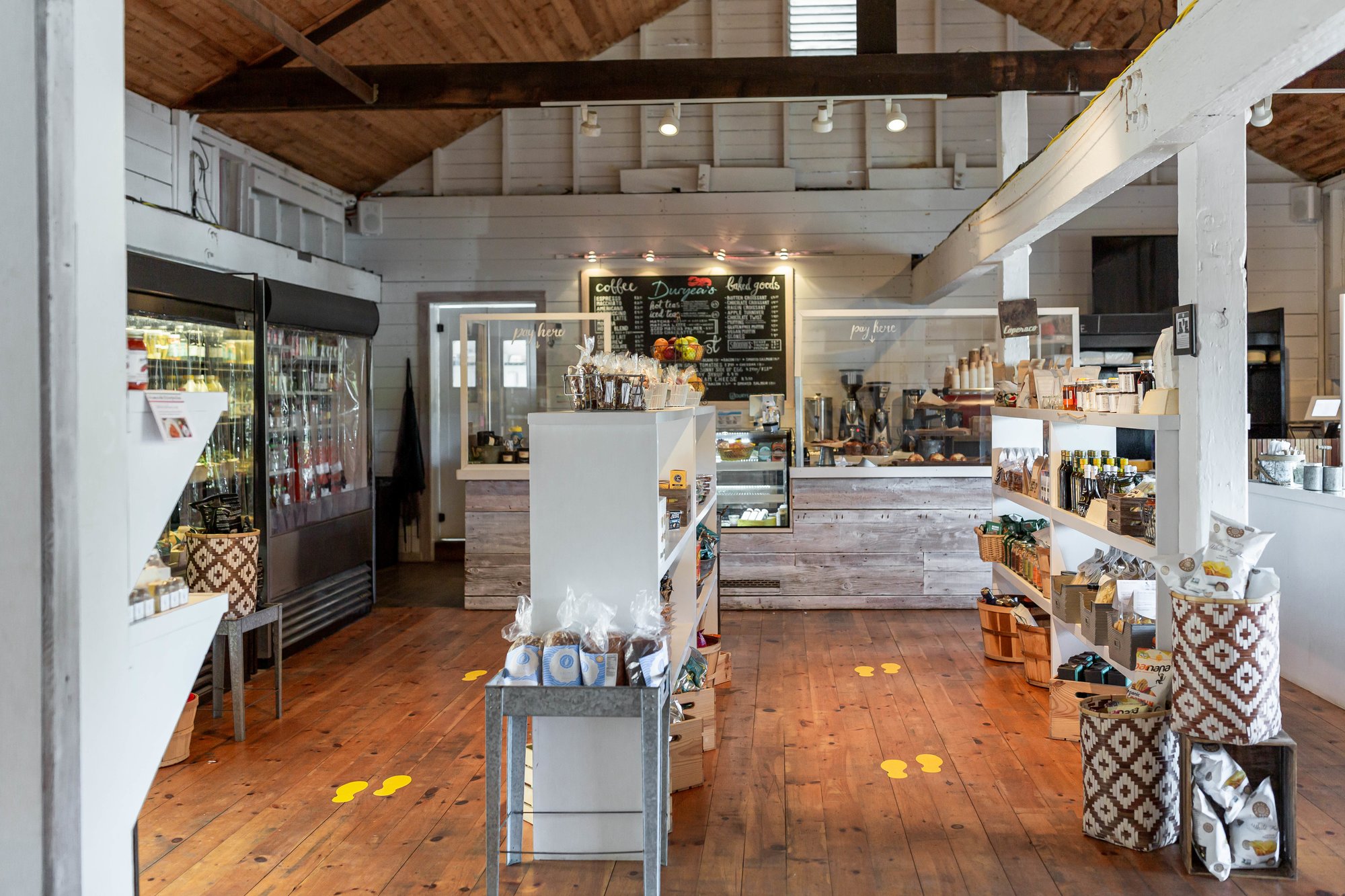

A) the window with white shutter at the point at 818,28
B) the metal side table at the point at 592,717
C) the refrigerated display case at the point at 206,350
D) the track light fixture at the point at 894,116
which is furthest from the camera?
the window with white shutter at the point at 818,28

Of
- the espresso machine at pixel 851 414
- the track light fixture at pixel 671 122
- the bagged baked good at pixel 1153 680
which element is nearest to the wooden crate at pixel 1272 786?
the bagged baked good at pixel 1153 680

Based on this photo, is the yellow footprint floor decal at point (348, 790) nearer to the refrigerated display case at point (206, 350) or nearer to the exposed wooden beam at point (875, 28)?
the refrigerated display case at point (206, 350)

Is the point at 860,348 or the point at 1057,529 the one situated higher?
the point at 860,348

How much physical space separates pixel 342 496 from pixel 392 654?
3.74 feet

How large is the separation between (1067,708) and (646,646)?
206 centimetres

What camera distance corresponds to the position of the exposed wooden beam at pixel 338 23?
236 inches

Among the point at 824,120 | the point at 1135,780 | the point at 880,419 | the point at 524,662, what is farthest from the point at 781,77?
the point at 1135,780

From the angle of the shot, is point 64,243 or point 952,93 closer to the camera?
point 64,243

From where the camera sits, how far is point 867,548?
6457 mm

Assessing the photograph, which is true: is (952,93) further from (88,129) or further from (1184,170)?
(88,129)

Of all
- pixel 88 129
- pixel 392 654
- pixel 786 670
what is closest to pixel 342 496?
pixel 392 654

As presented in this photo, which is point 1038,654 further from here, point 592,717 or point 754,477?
point 592,717

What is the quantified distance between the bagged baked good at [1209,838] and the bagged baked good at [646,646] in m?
1.55

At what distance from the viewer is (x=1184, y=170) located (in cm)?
311
